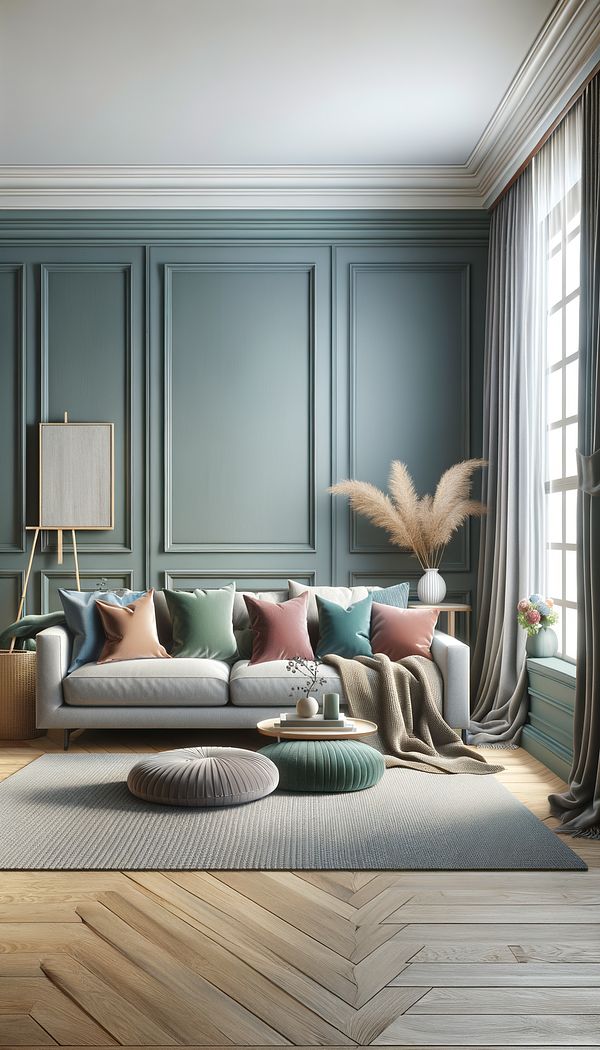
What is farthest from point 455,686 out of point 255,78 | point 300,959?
point 255,78

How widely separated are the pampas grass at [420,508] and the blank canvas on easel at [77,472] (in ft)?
4.94

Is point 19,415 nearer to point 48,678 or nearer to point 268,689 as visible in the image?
point 48,678

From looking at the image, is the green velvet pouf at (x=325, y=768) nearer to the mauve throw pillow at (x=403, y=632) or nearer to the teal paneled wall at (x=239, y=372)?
the mauve throw pillow at (x=403, y=632)

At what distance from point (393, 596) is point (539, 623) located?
870 millimetres

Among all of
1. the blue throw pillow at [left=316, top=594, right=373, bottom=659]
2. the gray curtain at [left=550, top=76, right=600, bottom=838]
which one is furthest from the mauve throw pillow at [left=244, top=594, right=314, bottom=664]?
the gray curtain at [left=550, top=76, right=600, bottom=838]

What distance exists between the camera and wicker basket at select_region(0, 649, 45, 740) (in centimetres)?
498

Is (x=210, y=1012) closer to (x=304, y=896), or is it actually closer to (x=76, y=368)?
(x=304, y=896)

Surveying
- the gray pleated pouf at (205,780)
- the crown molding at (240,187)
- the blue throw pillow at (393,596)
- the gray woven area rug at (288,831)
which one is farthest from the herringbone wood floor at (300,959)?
the crown molding at (240,187)

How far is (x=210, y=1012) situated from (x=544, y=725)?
9.37ft

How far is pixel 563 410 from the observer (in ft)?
15.6

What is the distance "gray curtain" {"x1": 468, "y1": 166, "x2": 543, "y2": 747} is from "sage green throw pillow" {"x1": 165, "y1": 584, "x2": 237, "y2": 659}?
1.46 meters

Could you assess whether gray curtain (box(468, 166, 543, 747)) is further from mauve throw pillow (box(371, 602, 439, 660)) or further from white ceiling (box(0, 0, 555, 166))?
white ceiling (box(0, 0, 555, 166))

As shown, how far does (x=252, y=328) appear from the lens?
19.3ft

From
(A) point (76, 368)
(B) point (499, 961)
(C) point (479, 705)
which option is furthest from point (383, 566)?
(B) point (499, 961)
